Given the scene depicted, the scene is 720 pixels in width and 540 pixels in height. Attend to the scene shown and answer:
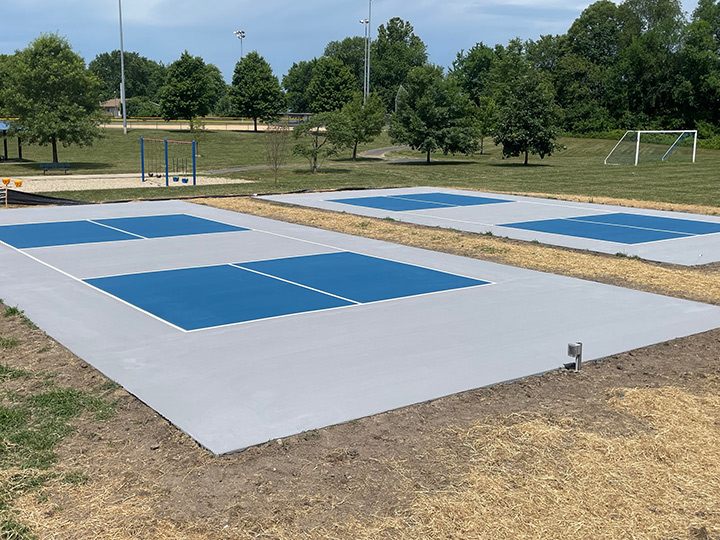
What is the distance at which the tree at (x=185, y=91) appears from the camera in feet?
233

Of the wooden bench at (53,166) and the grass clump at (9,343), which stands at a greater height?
the wooden bench at (53,166)

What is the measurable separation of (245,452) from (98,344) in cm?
353

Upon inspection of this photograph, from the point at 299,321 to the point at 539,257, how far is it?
662cm

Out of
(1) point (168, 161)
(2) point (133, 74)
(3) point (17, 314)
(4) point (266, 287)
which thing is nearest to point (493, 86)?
(1) point (168, 161)

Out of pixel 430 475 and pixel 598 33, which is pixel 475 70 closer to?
pixel 598 33

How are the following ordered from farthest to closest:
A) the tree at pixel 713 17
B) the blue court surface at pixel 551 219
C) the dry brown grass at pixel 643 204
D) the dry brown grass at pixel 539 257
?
the tree at pixel 713 17, the dry brown grass at pixel 643 204, the blue court surface at pixel 551 219, the dry brown grass at pixel 539 257

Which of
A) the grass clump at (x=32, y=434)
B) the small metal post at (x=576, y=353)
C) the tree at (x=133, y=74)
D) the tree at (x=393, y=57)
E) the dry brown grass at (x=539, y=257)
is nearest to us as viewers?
the grass clump at (x=32, y=434)

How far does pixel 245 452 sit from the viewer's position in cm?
580

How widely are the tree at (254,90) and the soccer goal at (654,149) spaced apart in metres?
34.6

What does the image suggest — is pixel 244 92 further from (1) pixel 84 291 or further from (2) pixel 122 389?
(2) pixel 122 389

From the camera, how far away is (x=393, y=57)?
5162 inches

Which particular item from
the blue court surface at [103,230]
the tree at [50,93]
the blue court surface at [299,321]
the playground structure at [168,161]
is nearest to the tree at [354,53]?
the playground structure at [168,161]

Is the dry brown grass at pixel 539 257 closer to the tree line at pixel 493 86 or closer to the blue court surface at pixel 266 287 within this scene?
the blue court surface at pixel 266 287

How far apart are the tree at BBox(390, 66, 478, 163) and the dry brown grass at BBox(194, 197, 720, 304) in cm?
2585
